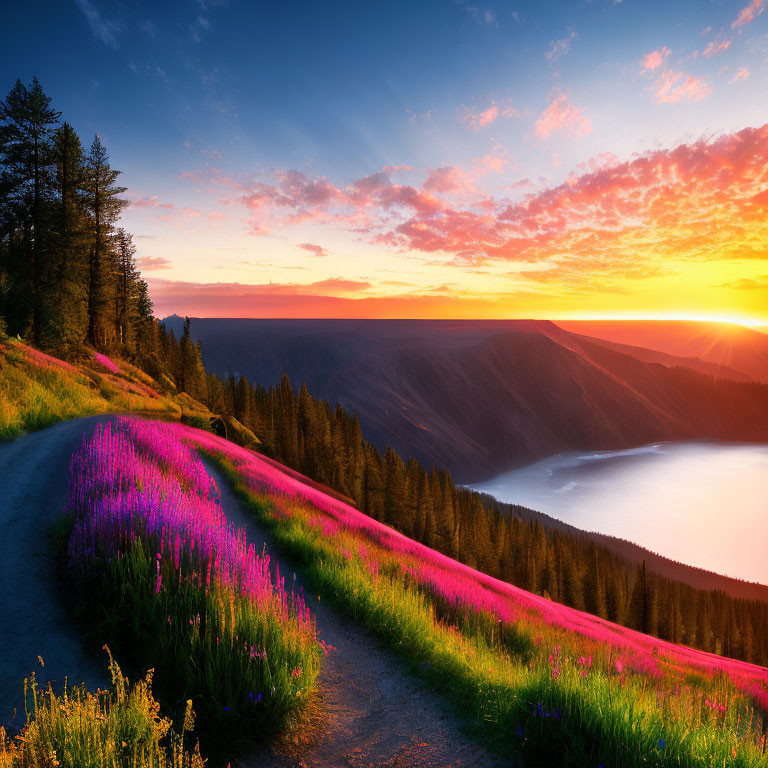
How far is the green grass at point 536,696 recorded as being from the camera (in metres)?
3.37

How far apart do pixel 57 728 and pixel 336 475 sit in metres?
65.8

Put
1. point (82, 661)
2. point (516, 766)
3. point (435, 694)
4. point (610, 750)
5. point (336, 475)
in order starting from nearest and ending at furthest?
point (610, 750)
point (516, 766)
point (82, 661)
point (435, 694)
point (336, 475)

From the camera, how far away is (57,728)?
9.06 feet

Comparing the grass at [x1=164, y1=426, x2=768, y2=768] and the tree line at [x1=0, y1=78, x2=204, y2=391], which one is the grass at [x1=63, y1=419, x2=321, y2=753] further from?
the tree line at [x1=0, y1=78, x2=204, y2=391]

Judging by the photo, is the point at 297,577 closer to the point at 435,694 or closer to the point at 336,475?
the point at 435,694

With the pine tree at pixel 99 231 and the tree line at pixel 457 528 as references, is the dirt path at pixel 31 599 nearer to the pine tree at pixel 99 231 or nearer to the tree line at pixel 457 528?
the pine tree at pixel 99 231

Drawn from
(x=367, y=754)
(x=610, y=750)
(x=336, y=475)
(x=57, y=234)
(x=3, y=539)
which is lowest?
(x=336, y=475)

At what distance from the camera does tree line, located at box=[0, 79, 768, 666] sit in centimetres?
2586

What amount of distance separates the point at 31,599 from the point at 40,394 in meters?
12.5

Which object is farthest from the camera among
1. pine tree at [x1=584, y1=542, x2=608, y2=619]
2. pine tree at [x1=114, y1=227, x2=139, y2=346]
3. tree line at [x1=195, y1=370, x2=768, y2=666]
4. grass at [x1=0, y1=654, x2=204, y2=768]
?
pine tree at [x1=584, y1=542, x2=608, y2=619]

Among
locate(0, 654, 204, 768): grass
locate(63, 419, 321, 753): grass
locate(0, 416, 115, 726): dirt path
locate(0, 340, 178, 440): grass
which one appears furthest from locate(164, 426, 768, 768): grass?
locate(0, 340, 178, 440): grass

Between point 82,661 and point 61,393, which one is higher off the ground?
point 61,393

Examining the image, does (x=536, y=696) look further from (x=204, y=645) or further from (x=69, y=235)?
(x=69, y=235)

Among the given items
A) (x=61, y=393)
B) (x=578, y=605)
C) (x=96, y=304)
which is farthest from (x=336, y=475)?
(x=61, y=393)
